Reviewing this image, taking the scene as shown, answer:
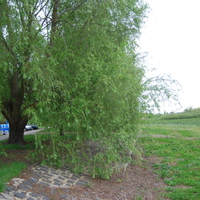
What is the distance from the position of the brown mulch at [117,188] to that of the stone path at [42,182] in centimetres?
16

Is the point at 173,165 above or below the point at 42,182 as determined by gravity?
below

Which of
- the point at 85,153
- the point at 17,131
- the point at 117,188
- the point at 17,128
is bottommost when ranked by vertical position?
the point at 117,188

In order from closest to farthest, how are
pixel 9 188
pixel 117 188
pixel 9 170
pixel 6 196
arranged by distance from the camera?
pixel 6 196 → pixel 9 188 → pixel 9 170 → pixel 117 188

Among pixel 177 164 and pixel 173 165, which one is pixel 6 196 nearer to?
pixel 173 165

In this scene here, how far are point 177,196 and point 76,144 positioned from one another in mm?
3269

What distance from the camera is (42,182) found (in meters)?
6.21

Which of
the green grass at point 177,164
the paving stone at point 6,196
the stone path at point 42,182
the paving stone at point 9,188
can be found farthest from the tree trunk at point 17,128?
the green grass at point 177,164

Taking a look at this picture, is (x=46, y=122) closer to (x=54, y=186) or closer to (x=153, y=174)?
(x=54, y=186)

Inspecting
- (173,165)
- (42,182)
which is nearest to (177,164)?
(173,165)

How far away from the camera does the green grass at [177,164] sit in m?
6.24

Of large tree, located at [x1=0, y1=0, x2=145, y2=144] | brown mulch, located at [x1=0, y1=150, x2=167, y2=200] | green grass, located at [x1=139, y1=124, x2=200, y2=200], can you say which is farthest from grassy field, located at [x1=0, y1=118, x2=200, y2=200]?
large tree, located at [x1=0, y1=0, x2=145, y2=144]

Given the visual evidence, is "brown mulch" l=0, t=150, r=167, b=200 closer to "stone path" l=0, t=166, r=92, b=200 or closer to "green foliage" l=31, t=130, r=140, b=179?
"stone path" l=0, t=166, r=92, b=200

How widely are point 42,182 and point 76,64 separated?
3.46m

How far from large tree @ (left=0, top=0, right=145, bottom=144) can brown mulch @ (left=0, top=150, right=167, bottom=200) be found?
1639 mm
